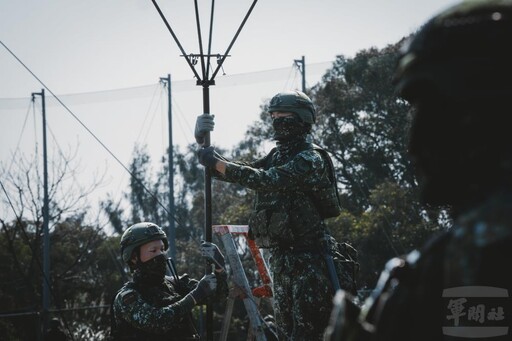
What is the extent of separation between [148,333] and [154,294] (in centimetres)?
35

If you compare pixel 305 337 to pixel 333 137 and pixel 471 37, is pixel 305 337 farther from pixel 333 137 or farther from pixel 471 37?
pixel 333 137

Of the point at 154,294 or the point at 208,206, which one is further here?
the point at 208,206

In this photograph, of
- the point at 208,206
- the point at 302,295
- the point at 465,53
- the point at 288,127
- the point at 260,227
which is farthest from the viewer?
the point at 208,206

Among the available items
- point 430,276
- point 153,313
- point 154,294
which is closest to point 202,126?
point 154,294

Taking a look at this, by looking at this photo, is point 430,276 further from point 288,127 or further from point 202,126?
point 202,126

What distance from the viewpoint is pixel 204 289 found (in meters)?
7.31

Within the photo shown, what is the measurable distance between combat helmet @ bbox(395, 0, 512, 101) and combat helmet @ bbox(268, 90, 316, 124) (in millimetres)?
4689

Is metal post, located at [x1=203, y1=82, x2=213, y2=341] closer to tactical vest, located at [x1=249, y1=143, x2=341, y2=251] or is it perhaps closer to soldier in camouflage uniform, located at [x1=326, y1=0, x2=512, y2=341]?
tactical vest, located at [x1=249, y1=143, x2=341, y2=251]

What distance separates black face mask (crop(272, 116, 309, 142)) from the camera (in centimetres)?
727

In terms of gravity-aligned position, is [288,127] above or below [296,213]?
above

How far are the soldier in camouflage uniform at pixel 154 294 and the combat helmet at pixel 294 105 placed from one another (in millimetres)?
1360

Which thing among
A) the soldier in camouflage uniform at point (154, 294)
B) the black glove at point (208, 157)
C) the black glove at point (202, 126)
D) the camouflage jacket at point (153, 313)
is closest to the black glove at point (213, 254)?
the soldier in camouflage uniform at point (154, 294)

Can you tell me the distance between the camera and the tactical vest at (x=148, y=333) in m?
7.22

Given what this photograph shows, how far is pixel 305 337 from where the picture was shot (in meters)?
6.77
